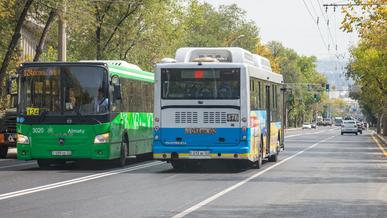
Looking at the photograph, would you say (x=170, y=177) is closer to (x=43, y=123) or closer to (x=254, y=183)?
(x=254, y=183)

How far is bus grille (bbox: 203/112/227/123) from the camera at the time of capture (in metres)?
24.2

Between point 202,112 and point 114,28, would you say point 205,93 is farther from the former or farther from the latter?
point 114,28

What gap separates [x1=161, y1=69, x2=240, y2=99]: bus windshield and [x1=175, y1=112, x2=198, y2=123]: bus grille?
40 cm

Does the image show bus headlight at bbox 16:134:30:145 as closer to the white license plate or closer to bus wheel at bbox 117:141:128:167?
bus wheel at bbox 117:141:128:167

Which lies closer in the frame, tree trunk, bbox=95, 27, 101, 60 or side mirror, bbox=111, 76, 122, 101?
side mirror, bbox=111, 76, 122, 101

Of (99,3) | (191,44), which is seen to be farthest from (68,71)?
(191,44)

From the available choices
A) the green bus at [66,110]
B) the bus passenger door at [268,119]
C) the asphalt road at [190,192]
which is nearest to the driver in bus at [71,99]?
the green bus at [66,110]

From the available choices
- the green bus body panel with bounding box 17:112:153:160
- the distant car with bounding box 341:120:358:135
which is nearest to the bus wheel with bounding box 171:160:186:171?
the green bus body panel with bounding box 17:112:153:160

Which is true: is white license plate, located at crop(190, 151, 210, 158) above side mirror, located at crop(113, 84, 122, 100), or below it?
below

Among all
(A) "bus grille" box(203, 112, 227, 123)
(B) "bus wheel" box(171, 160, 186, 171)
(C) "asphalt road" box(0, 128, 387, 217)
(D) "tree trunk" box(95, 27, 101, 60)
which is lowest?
(C) "asphalt road" box(0, 128, 387, 217)

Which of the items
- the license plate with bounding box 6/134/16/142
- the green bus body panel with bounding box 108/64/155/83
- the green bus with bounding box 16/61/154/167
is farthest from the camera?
the license plate with bounding box 6/134/16/142

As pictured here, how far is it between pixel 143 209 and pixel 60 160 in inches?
→ 474

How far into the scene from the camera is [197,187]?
19.1 meters

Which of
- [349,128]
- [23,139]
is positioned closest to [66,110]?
[23,139]
